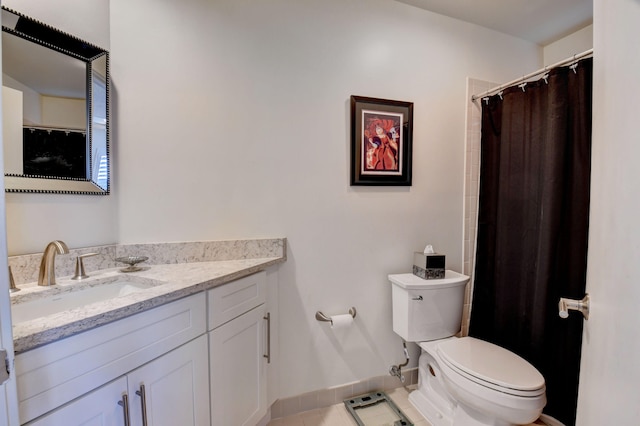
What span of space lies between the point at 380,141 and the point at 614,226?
1.27 meters

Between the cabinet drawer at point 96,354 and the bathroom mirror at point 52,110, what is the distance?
74cm

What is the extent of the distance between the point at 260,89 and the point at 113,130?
0.74 meters

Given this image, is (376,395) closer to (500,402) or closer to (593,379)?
(500,402)

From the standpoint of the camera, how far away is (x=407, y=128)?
1.79m

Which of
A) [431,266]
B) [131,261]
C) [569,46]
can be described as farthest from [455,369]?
[569,46]

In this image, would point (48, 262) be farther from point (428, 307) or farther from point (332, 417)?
point (428, 307)

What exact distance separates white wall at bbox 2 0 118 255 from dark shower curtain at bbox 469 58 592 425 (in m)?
2.20

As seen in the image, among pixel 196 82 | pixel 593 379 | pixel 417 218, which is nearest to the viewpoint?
pixel 593 379

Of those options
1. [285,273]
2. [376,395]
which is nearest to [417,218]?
[285,273]

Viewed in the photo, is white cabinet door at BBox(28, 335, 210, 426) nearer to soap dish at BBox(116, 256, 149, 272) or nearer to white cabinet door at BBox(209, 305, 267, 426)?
white cabinet door at BBox(209, 305, 267, 426)

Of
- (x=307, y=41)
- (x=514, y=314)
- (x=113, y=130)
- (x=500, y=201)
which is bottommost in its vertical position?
(x=514, y=314)

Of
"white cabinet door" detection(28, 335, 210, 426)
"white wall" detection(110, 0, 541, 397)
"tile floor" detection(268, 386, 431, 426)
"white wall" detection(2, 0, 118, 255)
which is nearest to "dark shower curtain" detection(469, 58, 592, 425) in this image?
"white wall" detection(110, 0, 541, 397)

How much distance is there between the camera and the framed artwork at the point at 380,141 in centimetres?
168

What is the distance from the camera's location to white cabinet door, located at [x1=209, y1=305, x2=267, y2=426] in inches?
45.4
